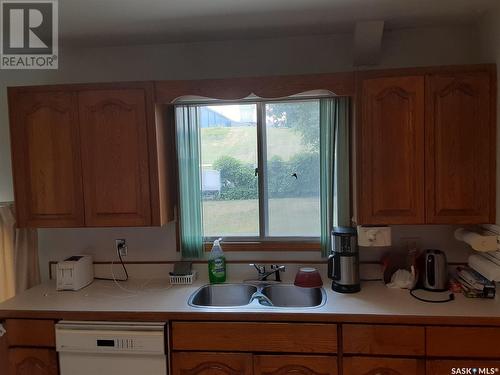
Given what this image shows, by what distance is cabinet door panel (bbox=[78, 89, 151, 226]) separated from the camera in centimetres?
202

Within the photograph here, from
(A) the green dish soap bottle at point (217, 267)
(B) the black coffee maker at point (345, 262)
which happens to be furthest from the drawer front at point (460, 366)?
(A) the green dish soap bottle at point (217, 267)

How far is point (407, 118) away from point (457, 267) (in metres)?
0.97

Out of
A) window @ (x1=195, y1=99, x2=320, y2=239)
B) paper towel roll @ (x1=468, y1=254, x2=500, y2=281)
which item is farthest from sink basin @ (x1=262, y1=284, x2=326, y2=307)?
paper towel roll @ (x1=468, y1=254, x2=500, y2=281)

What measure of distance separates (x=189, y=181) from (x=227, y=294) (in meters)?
0.75

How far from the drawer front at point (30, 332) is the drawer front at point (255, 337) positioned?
65 centimetres

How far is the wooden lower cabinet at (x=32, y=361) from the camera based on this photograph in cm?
187

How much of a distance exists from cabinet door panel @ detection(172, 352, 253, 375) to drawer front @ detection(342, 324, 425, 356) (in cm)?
49

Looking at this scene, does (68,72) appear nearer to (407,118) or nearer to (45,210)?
(45,210)

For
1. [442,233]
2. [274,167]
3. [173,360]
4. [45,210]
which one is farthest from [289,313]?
[45,210]

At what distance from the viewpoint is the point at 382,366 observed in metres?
1.70

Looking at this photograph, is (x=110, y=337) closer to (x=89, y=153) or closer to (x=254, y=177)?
(x=89, y=153)

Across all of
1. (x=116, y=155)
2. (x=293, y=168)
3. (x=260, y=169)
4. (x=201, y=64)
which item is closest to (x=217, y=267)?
(x=260, y=169)

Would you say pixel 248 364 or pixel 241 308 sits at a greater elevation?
pixel 241 308

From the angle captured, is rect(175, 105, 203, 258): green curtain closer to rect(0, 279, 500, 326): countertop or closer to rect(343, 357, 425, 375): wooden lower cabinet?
rect(0, 279, 500, 326): countertop
